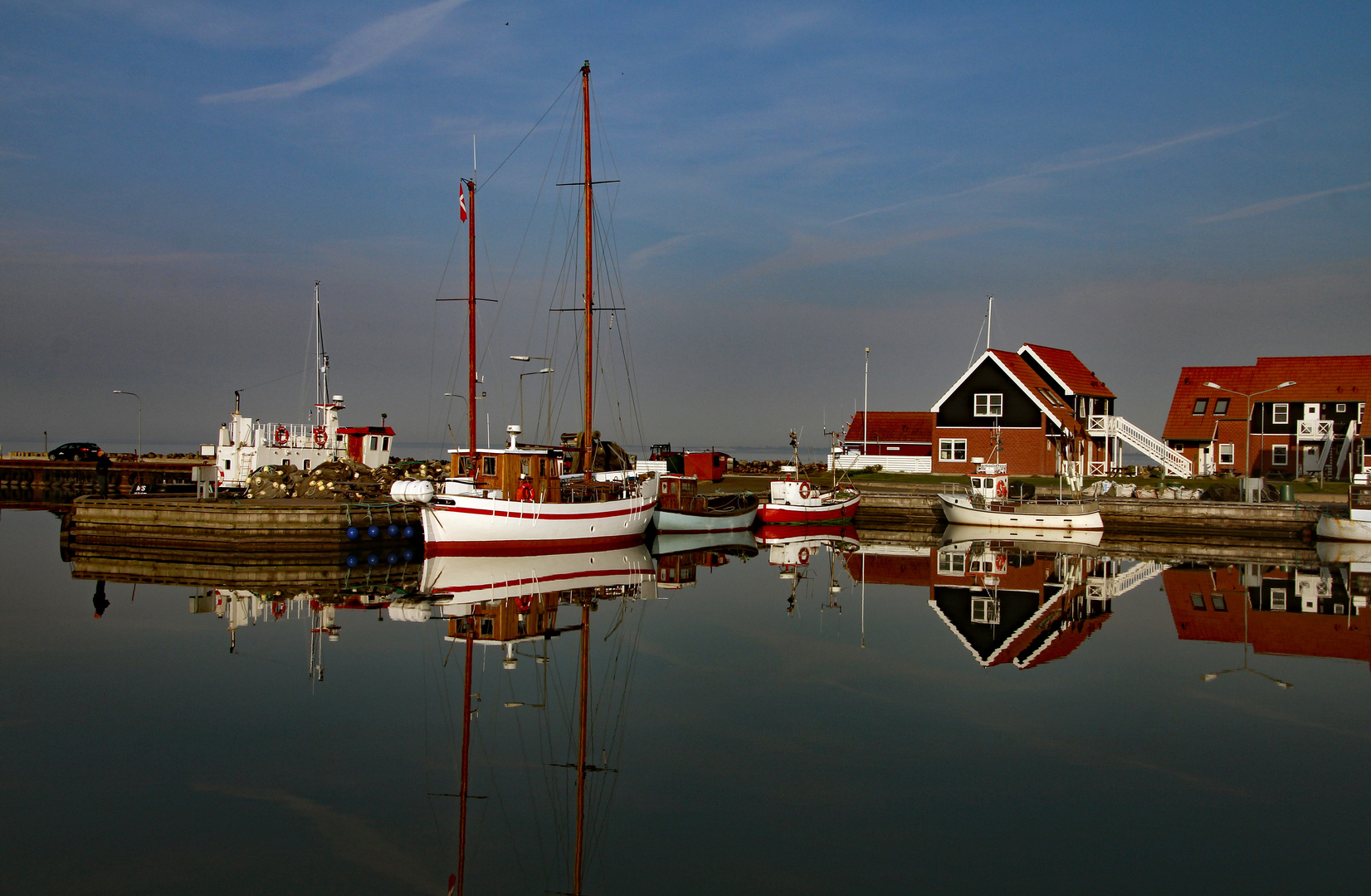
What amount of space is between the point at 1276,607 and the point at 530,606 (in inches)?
715

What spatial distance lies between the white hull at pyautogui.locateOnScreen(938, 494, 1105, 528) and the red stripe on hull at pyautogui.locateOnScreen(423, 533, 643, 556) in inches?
777

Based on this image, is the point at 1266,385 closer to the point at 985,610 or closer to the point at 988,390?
the point at 988,390

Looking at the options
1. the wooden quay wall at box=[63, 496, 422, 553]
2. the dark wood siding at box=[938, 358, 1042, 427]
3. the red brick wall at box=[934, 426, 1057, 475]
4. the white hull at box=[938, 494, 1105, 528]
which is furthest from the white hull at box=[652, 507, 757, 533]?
the red brick wall at box=[934, 426, 1057, 475]

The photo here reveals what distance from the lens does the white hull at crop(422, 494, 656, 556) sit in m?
31.9

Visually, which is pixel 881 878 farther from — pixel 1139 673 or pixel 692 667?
pixel 1139 673

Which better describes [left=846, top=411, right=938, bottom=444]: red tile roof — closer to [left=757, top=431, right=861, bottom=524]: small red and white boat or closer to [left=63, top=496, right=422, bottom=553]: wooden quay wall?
[left=757, top=431, right=861, bottom=524]: small red and white boat

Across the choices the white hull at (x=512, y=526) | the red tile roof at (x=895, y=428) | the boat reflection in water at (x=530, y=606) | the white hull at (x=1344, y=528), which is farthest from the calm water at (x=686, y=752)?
the red tile roof at (x=895, y=428)

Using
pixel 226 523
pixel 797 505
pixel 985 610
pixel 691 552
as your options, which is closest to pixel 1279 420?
pixel 797 505

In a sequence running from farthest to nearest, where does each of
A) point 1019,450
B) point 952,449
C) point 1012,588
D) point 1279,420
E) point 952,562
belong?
point 952,449 → point 1279,420 → point 1019,450 → point 952,562 → point 1012,588

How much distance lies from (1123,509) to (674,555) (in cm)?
2275

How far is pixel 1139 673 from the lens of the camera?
57.2 feet

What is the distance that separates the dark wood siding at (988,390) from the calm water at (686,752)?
1320 inches

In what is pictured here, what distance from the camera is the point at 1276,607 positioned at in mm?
24516

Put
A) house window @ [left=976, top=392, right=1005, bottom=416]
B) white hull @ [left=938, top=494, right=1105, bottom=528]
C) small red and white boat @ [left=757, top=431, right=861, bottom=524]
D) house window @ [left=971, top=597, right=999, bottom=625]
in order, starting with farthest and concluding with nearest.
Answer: house window @ [left=976, top=392, right=1005, bottom=416] → small red and white boat @ [left=757, top=431, right=861, bottom=524] → white hull @ [left=938, top=494, right=1105, bottom=528] → house window @ [left=971, top=597, right=999, bottom=625]
